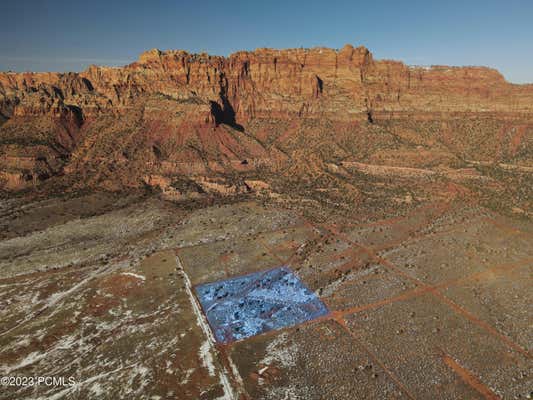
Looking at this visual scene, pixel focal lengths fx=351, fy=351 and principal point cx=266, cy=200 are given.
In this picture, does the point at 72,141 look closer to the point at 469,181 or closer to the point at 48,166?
the point at 48,166

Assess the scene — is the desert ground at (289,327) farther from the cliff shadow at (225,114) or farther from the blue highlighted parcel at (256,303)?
the cliff shadow at (225,114)

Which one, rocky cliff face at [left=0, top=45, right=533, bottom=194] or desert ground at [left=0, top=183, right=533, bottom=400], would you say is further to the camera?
rocky cliff face at [left=0, top=45, right=533, bottom=194]

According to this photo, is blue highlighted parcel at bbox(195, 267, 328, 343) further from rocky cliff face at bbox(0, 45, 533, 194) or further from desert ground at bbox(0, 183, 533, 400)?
rocky cliff face at bbox(0, 45, 533, 194)

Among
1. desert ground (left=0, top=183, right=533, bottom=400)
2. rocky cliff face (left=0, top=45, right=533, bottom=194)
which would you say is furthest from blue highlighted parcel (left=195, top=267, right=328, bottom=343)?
rocky cliff face (left=0, top=45, right=533, bottom=194)

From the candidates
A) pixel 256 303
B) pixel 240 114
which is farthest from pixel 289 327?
pixel 240 114

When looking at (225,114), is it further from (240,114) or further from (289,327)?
(289,327)

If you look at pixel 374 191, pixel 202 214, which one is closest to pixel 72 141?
pixel 202 214
